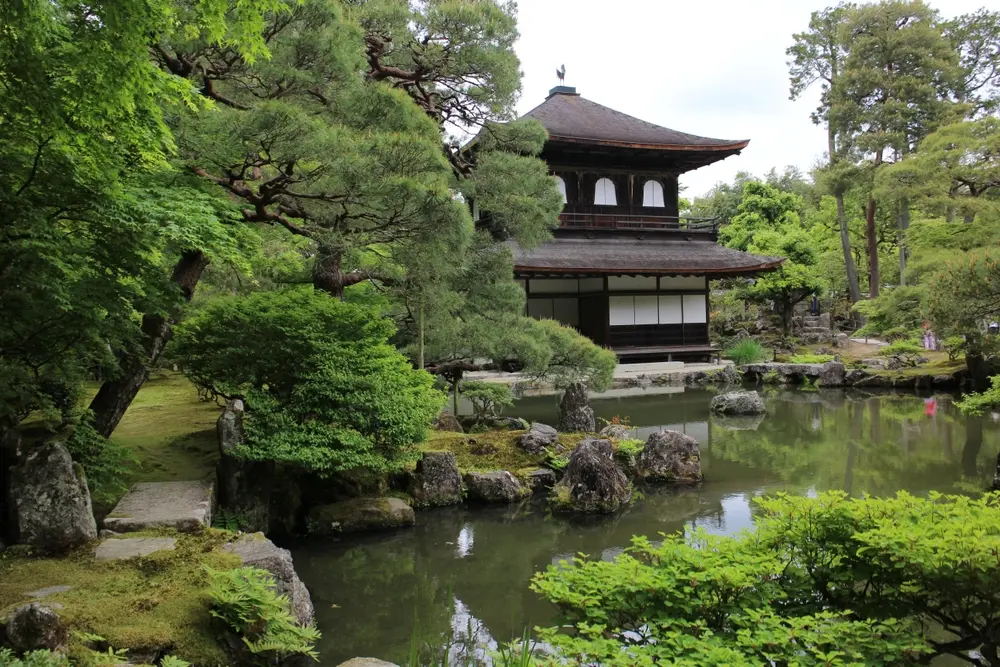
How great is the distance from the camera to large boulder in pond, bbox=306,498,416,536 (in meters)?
6.93

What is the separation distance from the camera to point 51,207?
4305mm

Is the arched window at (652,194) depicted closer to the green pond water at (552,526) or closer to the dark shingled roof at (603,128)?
the dark shingled roof at (603,128)

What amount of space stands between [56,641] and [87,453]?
2442mm

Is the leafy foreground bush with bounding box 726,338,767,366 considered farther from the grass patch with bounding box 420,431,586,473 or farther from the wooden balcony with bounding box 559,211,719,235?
the grass patch with bounding box 420,431,586,473

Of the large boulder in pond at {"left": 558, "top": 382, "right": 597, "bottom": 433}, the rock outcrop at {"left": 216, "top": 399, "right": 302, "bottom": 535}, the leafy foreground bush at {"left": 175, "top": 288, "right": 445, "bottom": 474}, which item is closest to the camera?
the rock outcrop at {"left": 216, "top": 399, "right": 302, "bottom": 535}

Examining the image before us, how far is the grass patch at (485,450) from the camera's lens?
8.70 m

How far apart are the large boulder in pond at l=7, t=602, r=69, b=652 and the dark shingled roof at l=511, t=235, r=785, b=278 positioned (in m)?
14.3

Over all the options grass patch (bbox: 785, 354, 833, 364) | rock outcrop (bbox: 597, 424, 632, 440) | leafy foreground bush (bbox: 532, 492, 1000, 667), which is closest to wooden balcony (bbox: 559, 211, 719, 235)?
grass patch (bbox: 785, 354, 833, 364)

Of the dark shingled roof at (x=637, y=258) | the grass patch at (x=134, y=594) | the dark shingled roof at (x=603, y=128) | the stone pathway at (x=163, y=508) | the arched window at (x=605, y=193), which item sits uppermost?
the dark shingled roof at (x=603, y=128)

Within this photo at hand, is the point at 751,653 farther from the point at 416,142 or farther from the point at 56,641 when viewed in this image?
the point at 416,142

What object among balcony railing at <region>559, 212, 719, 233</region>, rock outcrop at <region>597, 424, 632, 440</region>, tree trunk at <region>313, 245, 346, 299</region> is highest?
balcony railing at <region>559, 212, 719, 233</region>

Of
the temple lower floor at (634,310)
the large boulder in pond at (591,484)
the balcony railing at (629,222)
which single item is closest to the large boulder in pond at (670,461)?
the large boulder in pond at (591,484)

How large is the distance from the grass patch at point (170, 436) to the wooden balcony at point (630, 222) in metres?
12.1

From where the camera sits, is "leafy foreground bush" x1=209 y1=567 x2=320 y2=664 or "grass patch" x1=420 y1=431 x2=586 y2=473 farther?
"grass patch" x1=420 y1=431 x2=586 y2=473
